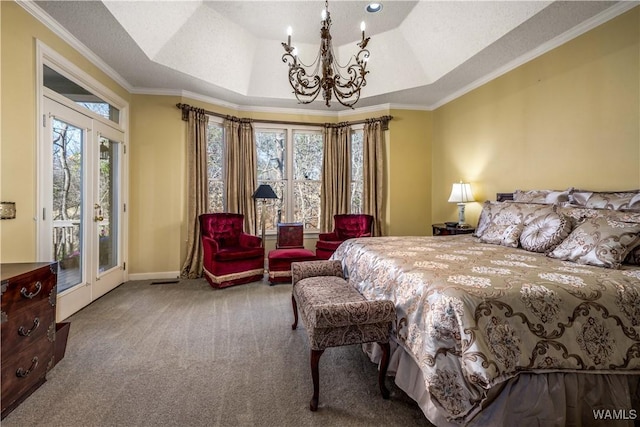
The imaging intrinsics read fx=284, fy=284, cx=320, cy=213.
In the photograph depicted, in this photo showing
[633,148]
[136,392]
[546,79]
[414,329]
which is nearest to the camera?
[414,329]

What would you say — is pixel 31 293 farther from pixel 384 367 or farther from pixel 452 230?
pixel 452 230

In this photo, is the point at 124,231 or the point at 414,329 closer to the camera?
the point at 414,329

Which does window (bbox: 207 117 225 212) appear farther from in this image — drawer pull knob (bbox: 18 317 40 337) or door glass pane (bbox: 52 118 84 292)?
drawer pull knob (bbox: 18 317 40 337)

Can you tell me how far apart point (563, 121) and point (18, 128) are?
5.16 metres

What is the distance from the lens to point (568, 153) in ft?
9.80

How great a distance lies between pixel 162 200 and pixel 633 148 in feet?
18.3

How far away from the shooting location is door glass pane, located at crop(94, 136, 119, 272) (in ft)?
11.9

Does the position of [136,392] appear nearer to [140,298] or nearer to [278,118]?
[140,298]

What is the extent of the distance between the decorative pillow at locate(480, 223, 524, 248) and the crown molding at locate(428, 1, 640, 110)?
2089mm

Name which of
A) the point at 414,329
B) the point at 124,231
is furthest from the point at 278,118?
the point at 414,329

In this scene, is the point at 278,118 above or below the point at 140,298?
above

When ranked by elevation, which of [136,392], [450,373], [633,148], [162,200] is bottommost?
[136,392]

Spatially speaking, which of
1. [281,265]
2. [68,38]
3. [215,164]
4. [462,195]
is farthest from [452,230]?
[68,38]

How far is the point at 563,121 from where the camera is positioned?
3.03 metres
